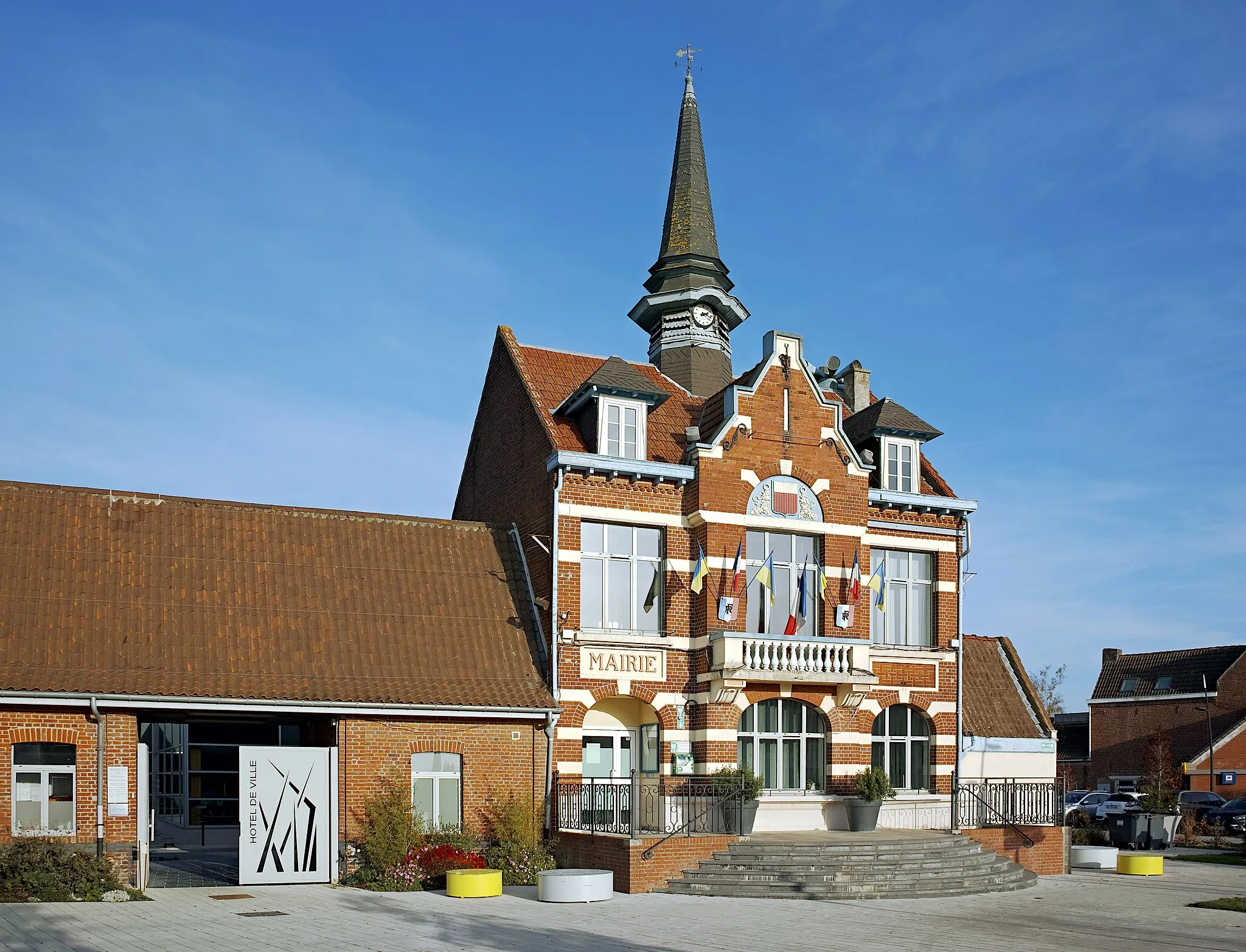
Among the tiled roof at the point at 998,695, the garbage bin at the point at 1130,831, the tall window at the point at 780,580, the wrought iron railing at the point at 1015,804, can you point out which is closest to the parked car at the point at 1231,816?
the garbage bin at the point at 1130,831

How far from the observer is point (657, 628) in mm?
26734

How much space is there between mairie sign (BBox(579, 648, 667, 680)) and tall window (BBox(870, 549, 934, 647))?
537 centimetres

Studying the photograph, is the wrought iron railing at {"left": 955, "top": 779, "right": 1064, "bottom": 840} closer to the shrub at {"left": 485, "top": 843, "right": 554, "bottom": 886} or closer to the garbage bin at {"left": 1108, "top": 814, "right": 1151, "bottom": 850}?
the garbage bin at {"left": 1108, "top": 814, "right": 1151, "bottom": 850}

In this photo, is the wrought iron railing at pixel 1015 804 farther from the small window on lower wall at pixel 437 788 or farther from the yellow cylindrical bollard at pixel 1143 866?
the small window on lower wall at pixel 437 788

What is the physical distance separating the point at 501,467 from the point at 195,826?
16.8m

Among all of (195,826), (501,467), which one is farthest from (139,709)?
(195,826)

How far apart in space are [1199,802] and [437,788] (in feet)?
111

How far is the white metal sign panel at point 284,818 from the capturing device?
74.0 ft

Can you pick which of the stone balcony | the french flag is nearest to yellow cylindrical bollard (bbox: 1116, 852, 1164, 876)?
the stone balcony

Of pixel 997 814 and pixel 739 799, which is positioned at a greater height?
pixel 739 799

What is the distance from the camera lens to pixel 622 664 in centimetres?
2602

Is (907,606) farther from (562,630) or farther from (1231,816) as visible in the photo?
(1231,816)

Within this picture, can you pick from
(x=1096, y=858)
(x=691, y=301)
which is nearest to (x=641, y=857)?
(x=1096, y=858)

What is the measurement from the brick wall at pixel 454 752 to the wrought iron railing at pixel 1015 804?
8.94 metres
